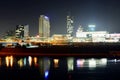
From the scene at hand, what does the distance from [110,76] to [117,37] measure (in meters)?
141

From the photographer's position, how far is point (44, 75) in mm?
34969

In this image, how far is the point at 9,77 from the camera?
1321 inches

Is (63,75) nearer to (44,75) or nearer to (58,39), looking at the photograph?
(44,75)

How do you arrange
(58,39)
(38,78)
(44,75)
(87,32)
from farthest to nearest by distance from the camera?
1. (87,32)
2. (58,39)
3. (44,75)
4. (38,78)

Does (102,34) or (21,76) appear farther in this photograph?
(102,34)

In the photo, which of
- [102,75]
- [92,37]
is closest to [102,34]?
[92,37]

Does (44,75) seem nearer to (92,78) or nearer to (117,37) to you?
(92,78)

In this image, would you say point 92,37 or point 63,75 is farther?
point 92,37

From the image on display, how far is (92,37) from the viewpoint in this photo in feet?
570

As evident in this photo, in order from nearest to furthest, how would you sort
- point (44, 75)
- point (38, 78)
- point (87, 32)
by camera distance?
point (38, 78) → point (44, 75) → point (87, 32)

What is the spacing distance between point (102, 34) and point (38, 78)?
5677 inches

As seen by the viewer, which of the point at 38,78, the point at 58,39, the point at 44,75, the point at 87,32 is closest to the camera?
the point at 38,78

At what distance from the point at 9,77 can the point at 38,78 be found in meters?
2.99

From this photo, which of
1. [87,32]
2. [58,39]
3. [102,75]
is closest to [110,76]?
[102,75]
